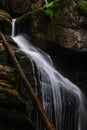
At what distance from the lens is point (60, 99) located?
32.9ft

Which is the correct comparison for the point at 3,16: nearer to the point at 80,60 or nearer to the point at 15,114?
the point at 80,60

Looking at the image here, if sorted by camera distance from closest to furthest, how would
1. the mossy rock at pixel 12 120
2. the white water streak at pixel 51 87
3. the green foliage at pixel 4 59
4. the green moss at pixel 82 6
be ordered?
the mossy rock at pixel 12 120
the white water streak at pixel 51 87
the green foliage at pixel 4 59
the green moss at pixel 82 6

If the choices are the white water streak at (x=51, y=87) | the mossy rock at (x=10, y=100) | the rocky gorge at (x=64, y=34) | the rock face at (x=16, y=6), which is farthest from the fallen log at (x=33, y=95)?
the rock face at (x=16, y=6)

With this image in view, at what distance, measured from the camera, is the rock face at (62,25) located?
1237 centimetres

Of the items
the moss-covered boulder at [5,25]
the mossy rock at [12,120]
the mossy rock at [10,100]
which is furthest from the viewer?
the moss-covered boulder at [5,25]

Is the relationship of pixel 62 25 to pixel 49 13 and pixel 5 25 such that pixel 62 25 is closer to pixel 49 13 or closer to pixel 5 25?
pixel 49 13

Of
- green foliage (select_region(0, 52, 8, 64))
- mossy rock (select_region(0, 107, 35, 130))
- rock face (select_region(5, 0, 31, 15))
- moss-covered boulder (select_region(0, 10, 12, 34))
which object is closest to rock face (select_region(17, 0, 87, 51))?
moss-covered boulder (select_region(0, 10, 12, 34))

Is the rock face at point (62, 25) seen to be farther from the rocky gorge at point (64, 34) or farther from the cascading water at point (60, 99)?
the cascading water at point (60, 99)

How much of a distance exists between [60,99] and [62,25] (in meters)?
3.58

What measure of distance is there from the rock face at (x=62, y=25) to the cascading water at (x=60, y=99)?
1239mm

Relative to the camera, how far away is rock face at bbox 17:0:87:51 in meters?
12.4

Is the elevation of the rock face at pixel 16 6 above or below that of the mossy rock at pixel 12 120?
above

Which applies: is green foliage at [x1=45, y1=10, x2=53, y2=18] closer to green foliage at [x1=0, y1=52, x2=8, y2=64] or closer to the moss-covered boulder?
the moss-covered boulder

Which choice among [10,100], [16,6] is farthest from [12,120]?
[16,6]
